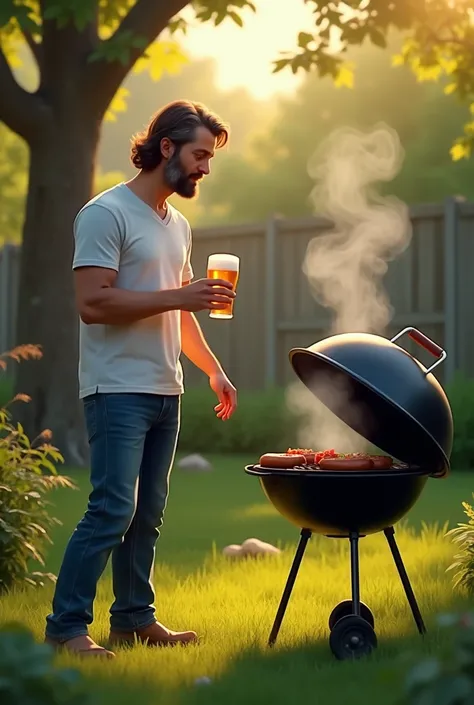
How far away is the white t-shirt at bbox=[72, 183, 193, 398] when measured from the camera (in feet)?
15.1

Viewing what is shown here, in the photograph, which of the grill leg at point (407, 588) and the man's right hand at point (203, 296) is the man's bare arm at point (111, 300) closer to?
the man's right hand at point (203, 296)

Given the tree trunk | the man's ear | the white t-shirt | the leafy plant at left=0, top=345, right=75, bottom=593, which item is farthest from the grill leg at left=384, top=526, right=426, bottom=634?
the tree trunk

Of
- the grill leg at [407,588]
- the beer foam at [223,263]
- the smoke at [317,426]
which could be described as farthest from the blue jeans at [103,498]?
the smoke at [317,426]

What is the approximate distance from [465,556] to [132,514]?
197cm

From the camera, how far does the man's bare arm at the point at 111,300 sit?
458 cm

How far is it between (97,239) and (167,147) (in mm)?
477

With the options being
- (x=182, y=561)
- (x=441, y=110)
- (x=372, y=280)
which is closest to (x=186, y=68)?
(x=441, y=110)

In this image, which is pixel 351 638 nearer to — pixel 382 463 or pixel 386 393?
pixel 382 463

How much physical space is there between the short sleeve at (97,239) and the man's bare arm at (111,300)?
0.10 ft

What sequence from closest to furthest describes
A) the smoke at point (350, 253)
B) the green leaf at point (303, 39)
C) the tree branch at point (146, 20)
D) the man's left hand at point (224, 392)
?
the man's left hand at point (224, 392) < the smoke at point (350, 253) < the tree branch at point (146, 20) < the green leaf at point (303, 39)

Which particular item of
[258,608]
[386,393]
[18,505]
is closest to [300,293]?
[18,505]

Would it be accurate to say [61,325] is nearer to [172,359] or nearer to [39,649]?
[172,359]

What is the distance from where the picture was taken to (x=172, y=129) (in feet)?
15.6

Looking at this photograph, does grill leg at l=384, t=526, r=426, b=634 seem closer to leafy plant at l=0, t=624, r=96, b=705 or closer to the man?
the man
